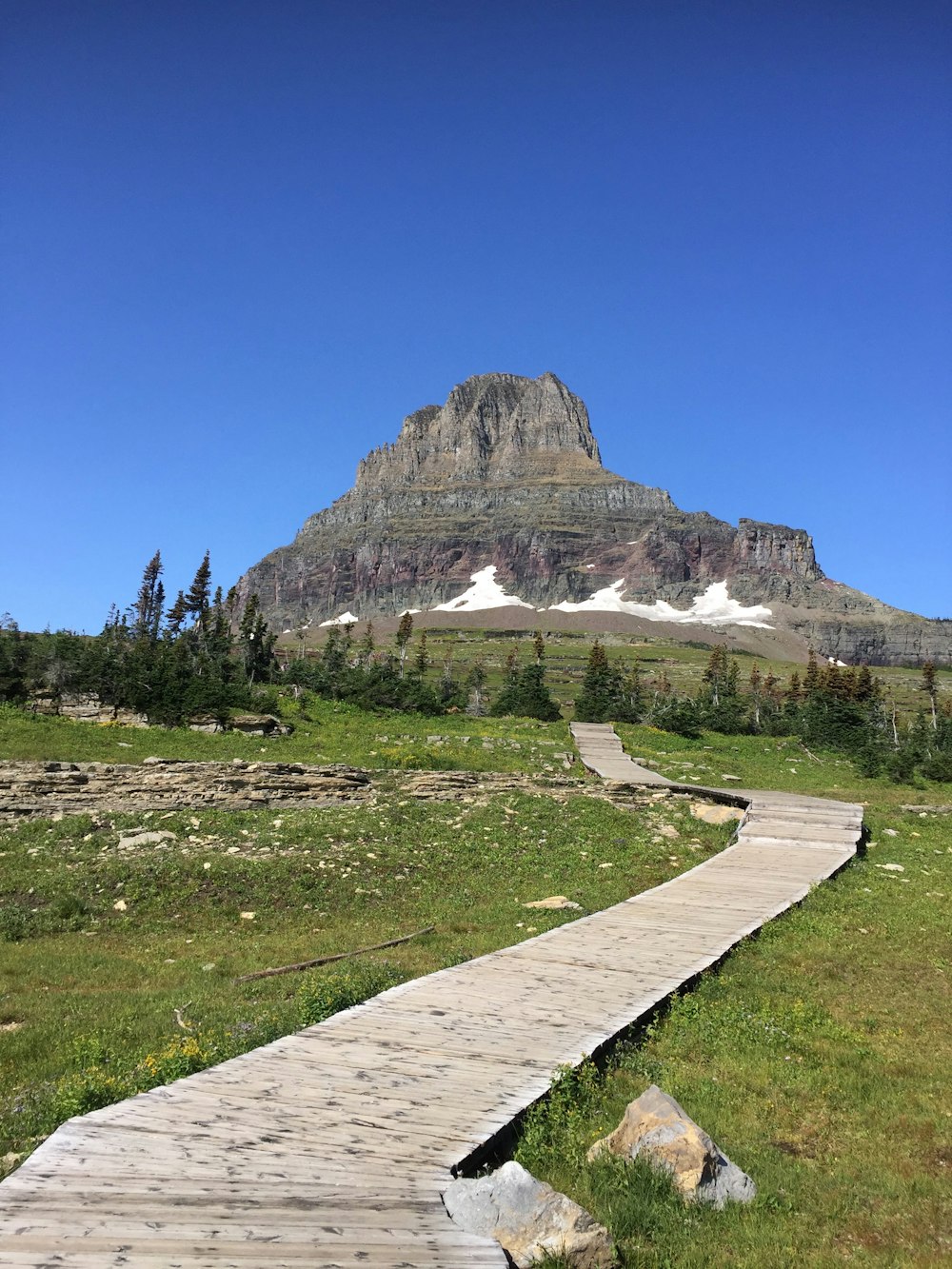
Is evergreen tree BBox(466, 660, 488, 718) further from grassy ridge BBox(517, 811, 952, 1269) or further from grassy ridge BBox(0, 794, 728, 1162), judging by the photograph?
grassy ridge BBox(517, 811, 952, 1269)

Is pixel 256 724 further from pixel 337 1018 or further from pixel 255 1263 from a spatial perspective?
pixel 255 1263

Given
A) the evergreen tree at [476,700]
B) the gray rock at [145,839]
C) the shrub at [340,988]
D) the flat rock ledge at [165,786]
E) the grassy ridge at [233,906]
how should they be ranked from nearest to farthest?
the grassy ridge at [233,906], the shrub at [340,988], the gray rock at [145,839], the flat rock ledge at [165,786], the evergreen tree at [476,700]

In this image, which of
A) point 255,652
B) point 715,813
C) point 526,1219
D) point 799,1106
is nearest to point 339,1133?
point 526,1219

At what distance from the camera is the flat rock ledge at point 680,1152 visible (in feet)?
20.1

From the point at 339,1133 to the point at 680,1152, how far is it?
9.20 ft

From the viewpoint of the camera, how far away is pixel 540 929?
14.4 m

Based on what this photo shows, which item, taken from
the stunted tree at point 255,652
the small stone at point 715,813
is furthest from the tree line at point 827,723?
the stunted tree at point 255,652

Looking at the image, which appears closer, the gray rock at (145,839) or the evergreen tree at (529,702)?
the gray rock at (145,839)

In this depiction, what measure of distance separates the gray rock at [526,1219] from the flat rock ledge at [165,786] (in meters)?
17.1

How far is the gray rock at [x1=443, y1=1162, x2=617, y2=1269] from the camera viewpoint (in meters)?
5.21

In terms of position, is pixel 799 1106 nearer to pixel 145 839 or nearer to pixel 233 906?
pixel 233 906

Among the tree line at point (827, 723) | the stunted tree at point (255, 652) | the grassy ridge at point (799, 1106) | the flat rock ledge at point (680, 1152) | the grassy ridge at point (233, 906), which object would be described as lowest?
the grassy ridge at point (233, 906)

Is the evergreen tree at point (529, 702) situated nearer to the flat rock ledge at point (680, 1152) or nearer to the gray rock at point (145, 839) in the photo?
the gray rock at point (145, 839)

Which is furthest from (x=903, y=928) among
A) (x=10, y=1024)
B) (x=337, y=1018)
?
(x=10, y=1024)
